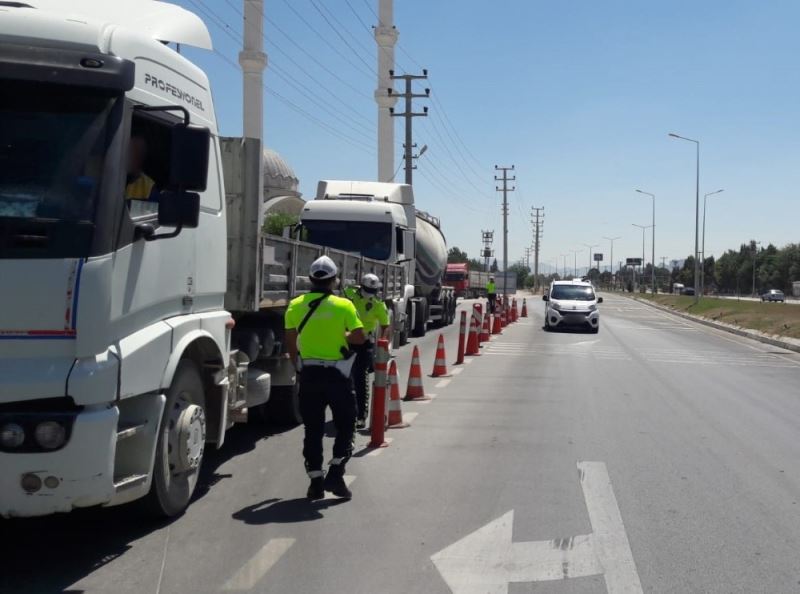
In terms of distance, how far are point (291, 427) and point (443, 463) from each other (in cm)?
245

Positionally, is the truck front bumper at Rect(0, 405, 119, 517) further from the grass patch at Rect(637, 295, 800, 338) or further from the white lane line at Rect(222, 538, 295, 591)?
the grass patch at Rect(637, 295, 800, 338)

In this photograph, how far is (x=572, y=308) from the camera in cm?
2902

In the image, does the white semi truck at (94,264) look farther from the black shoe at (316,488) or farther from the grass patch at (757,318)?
the grass patch at (757,318)

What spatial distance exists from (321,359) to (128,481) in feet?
6.47

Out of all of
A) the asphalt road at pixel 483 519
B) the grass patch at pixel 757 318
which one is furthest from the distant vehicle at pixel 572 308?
the asphalt road at pixel 483 519

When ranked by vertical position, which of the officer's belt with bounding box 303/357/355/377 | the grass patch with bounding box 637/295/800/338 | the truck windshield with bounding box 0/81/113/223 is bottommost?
the grass patch with bounding box 637/295/800/338

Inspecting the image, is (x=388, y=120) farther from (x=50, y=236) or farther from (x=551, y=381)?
(x=50, y=236)

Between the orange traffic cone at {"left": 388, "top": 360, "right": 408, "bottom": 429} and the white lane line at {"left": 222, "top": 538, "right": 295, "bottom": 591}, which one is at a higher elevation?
the orange traffic cone at {"left": 388, "top": 360, "right": 408, "bottom": 429}

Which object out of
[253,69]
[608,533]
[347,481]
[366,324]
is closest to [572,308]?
[366,324]

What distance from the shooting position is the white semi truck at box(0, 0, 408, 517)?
4.52 meters

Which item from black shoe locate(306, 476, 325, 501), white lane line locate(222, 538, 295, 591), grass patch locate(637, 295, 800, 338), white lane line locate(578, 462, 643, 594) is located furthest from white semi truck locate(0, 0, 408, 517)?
grass patch locate(637, 295, 800, 338)

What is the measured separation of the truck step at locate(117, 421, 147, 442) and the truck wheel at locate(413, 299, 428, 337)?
1832 cm

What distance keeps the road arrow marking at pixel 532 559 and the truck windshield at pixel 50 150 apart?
297 centimetres

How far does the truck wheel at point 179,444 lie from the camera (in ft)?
18.6
